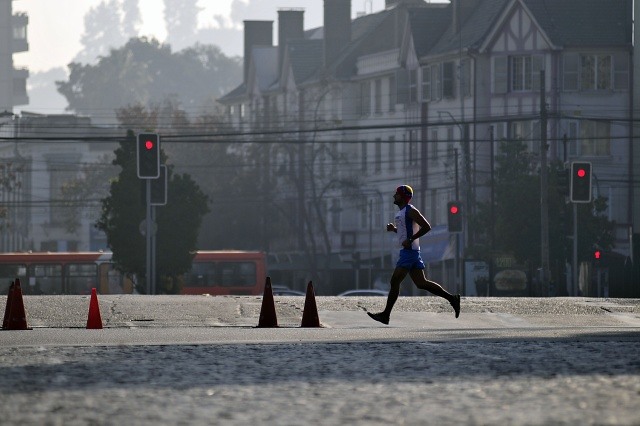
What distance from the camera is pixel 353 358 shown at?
51.2ft

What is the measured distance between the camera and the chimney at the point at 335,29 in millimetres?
97812

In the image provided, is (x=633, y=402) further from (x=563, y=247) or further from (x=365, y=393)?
(x=563, y=247)

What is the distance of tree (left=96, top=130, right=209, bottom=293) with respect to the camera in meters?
58.3

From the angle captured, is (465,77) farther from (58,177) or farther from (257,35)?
(58,177)

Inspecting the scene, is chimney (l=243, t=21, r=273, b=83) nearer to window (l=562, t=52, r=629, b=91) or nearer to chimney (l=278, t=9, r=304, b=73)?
chimney (l=278, t=9, r=304, b=73)

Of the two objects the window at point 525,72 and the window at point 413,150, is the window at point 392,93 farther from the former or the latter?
the window at point 525,72

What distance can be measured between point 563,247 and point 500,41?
13.9 metres

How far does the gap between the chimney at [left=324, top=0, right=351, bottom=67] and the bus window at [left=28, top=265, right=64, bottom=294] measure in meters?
30.5

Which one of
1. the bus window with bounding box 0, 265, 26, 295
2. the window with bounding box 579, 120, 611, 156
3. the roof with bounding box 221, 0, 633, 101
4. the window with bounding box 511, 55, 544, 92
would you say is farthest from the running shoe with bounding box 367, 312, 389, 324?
the window with bounding box 511, 55, 544, 92

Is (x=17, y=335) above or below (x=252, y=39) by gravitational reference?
below

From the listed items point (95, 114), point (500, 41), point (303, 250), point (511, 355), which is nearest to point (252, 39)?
point (303, 250)

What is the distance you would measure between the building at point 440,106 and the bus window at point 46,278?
44.7 ft

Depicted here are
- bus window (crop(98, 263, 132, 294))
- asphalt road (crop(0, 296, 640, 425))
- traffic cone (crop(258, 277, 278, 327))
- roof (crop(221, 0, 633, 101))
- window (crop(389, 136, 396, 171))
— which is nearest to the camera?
asphalt road (crop(0, 296, 640, 425))

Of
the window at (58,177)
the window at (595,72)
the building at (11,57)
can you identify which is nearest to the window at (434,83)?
the window at (595,72)
